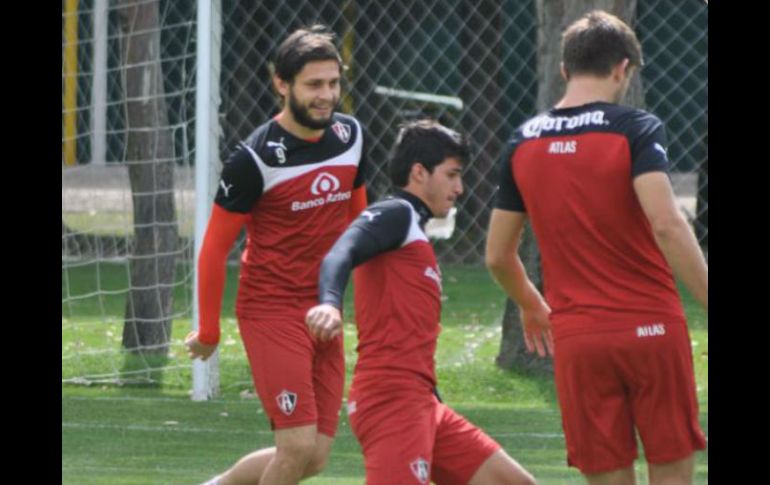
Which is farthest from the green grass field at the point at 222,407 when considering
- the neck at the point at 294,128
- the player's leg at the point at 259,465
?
the neck at the point at 294,128

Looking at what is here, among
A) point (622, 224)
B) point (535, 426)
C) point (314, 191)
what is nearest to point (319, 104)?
point (314, 191)

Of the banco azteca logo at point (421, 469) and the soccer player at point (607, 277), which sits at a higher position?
the soccer player at point (607, 277)

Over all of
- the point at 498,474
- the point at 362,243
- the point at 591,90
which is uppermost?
the point at 591,90

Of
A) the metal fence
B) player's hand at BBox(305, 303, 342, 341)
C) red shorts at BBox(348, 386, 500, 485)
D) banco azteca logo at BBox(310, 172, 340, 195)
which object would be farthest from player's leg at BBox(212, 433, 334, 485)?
the metal fence

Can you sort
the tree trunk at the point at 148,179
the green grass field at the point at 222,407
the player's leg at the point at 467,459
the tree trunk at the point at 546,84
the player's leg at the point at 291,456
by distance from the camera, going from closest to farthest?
the player's leg at the point at 467,459, the player's leg at the point at 291,456, the green grass field at the point at 222,407, the tree trunk at the point at 546,84, the tree trunk at the point at 148,179

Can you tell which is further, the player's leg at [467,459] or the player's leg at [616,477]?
the player's leg at [467,459]

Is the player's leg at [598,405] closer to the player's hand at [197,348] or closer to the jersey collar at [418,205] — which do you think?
the jersey collar at [418,205]

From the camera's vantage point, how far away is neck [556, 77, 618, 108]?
5.88 m

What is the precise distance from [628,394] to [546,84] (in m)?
6.39

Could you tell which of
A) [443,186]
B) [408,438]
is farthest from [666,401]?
[443,186]

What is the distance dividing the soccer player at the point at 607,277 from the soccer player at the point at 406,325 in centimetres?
45

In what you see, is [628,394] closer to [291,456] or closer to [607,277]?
[607,277]

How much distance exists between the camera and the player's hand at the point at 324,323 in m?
5.79

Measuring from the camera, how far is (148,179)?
1289 cm
